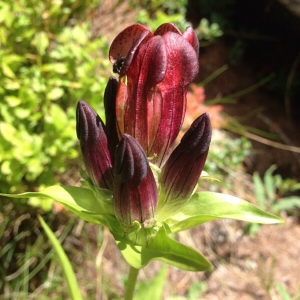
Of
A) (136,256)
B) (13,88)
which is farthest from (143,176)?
(13,88)

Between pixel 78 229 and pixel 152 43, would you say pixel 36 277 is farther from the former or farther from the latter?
pixel 152 43

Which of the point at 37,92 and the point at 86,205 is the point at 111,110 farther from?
the point at 37,92

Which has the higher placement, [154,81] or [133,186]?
[154,81]

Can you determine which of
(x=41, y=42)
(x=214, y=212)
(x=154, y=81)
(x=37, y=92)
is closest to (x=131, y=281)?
(x=214, y=212)

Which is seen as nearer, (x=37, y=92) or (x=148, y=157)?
(x=148, y=157)

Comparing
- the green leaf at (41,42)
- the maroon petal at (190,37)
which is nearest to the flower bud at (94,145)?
the maroon petal at (190,37)

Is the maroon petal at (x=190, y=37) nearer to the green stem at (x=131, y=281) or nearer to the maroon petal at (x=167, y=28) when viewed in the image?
the maroon petal at (x=167, y=28)
